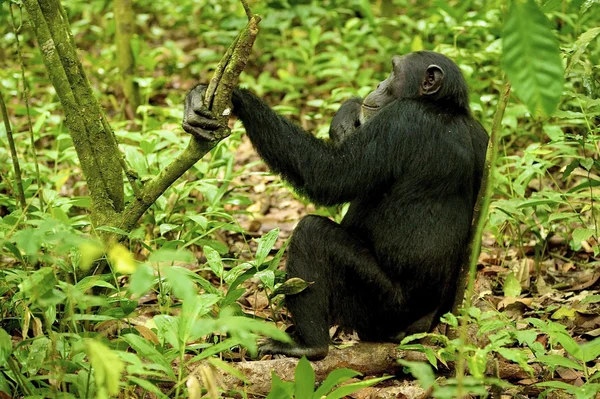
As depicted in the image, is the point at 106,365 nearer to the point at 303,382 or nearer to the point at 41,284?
the point at 41,284

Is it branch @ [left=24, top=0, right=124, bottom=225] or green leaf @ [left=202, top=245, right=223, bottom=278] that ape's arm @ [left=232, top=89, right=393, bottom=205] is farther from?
branch @ [left=24, top=0, right=124, bottom=225]

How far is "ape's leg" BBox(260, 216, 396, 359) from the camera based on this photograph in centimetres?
440

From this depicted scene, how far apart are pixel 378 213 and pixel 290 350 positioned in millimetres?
988

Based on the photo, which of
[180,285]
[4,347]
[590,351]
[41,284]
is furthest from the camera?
[590,351]

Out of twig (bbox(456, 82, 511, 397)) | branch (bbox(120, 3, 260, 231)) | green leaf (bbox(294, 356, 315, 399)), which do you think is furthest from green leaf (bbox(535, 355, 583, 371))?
branch (bbox(120, 3, 260, 231))

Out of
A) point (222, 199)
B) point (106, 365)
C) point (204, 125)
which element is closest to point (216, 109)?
point (204, 125)

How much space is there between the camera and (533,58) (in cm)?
205

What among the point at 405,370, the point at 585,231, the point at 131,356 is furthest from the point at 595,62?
the point at 131,356

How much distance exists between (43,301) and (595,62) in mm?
5506

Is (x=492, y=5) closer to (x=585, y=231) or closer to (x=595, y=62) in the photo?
(x=595, y=62)

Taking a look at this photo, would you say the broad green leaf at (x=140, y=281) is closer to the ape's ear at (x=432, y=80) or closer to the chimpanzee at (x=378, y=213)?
the chimpanzee at (x=378, y=213)

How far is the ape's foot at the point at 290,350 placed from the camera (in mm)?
4371

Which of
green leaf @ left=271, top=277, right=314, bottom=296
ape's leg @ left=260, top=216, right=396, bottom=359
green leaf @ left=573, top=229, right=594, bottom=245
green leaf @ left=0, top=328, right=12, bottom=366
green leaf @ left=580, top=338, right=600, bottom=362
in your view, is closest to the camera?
green leaf @ left=0, top=328, right=12, bottom=366

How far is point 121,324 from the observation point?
14.8 ft
